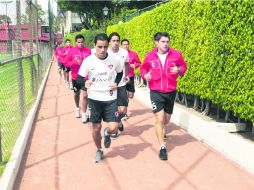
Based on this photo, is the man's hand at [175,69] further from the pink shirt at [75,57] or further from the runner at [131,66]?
the pink shirt at [75,57]

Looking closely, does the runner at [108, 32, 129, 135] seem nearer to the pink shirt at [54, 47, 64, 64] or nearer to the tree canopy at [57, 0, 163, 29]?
the pink shirt at [54, 47, 64, 64]

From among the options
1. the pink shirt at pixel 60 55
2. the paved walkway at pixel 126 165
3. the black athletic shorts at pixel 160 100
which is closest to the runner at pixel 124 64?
the paved walkway at pixel 126 165

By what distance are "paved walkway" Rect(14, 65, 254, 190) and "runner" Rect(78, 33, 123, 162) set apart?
2.12 feet

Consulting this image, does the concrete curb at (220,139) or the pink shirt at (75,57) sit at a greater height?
the pink shirt at (75,57)

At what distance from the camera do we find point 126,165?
5613 millimetres

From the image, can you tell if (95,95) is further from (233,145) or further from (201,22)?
(201,22)

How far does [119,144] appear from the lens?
6.79 metres

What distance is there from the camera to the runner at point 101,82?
5398 mm

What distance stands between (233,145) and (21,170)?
336cm

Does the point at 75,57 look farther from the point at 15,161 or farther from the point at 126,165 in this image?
the point at 15,161

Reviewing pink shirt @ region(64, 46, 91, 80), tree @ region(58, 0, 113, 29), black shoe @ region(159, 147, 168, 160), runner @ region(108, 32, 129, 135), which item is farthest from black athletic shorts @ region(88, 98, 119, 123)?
tree @ region(58, 0, 113, 29)

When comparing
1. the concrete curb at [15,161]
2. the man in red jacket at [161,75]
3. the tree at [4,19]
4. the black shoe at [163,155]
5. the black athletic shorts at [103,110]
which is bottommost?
the black shoe at [163,155]

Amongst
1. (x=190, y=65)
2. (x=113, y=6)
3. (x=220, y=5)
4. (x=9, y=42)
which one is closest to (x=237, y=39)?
(x=220, y=5)

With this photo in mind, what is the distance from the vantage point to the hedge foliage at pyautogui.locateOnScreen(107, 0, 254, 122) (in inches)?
239
